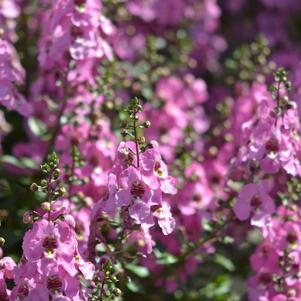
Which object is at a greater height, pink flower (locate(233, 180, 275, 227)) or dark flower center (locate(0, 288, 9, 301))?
pink flower (locate(233, 180, 275, 227))

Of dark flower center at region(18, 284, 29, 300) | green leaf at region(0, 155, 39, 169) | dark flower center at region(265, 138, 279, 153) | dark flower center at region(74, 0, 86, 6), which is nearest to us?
dark flower center at region(18, 284, 29, 300)

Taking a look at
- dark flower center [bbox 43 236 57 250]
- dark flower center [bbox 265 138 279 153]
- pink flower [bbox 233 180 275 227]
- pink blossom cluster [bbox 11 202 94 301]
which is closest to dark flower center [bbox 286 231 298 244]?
pink flower [bbox 233 180 275 227]

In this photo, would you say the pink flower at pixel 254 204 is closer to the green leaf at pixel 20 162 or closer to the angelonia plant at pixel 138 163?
the angelonia plant at pixel 138 163

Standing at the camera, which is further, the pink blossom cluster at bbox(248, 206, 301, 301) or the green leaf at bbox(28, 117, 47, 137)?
the green leaf at bbox(28, 117, 47, 137)

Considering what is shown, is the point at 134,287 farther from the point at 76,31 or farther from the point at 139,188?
the point at 76,31

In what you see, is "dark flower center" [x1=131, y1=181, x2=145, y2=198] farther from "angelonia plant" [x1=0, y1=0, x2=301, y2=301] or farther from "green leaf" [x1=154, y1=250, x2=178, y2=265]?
"green leaf" [x1=154, y1=250, x2=178, y2=265]

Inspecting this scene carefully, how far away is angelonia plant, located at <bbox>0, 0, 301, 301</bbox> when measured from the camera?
2.36 meters

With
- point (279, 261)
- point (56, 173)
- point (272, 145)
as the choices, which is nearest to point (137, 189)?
point (56, 173)

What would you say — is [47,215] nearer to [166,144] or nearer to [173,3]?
[166,144]

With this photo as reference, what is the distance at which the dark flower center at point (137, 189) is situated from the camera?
2.36 m

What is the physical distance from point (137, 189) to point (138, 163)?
0.23 ft

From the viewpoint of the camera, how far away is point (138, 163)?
2.37 metres

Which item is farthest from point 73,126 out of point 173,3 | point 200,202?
point 173,3

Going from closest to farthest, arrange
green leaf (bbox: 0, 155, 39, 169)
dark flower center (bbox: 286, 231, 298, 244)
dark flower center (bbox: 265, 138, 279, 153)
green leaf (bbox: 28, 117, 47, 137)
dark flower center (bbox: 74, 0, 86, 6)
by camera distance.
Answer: dark flower center (bbox: 265, 138, 279, 153), dark flower center (bbox: 286, 231, 298, 244), dark flower center (bbox: 74, 0, 86, 6), green leaf (bbox: 0, 155, 39, 169), green leaf (bbox: 28, 117, 47, 137)
